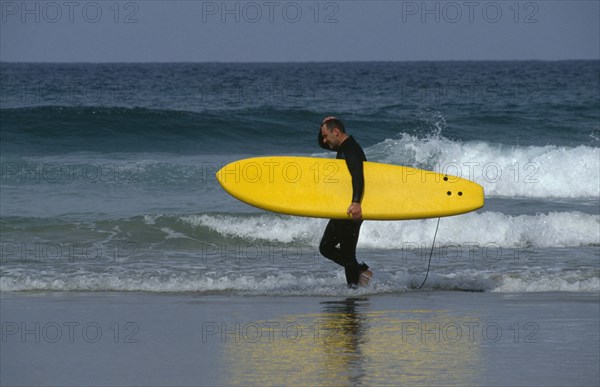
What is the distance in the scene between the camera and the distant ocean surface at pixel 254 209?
814 centimetres

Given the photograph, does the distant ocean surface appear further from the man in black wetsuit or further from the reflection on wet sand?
the reflection on wet sand

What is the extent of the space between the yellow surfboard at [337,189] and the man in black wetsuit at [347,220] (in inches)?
5.5

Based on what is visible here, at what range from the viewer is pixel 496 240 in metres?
10.4

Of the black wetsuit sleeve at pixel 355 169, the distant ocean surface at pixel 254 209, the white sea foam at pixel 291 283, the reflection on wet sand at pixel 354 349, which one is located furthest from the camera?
the distant ocean surface at pixel 254 209

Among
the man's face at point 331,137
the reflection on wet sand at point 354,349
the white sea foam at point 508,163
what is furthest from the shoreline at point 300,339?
the white sea foam at point 508,163

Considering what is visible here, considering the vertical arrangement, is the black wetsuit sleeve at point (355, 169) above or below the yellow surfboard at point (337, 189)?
above

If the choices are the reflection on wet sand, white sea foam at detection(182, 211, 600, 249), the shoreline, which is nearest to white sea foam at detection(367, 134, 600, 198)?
white sea foam at detection(182, 211, 600, 249)

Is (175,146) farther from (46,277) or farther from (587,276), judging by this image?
(587,276)

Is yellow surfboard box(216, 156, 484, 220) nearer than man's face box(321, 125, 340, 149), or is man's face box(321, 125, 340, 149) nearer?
man's face box(321, 125, 340, 149)

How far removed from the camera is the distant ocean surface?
8141 mm

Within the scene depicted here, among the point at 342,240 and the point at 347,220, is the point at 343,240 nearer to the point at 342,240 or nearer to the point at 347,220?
the point at 342,240

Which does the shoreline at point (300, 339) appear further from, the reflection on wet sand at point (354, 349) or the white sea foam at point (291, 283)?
the white sea foam at point (291, 283)

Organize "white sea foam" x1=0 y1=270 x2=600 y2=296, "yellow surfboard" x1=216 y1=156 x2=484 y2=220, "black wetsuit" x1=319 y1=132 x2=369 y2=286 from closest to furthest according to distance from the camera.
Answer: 1. "black wetsuit" x1=319 y1=132 x2=369 y2=286
2. "yellow surfboard" x1=216 y1=156 x2=484 y2=220
3. "white sea foam" x1=0 y1=270 x2=600 y2=296

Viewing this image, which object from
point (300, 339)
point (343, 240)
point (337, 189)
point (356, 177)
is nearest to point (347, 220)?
point (343, 240)
